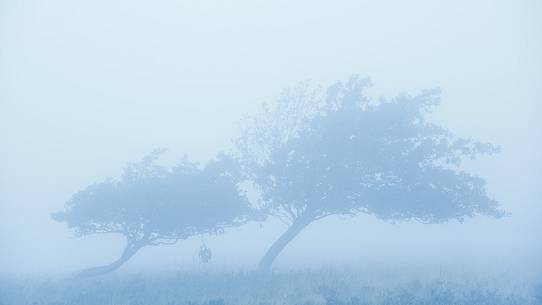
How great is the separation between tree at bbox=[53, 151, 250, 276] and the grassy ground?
4891 millimetres

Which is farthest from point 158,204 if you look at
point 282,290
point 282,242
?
point 282,290

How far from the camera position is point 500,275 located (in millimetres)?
22812

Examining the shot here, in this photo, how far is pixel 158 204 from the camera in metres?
29.0

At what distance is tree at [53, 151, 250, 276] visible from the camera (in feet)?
96.1

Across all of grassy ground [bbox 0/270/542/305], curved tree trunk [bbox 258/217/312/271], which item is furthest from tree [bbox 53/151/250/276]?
grassy ground [bbox 0/270/542/305]

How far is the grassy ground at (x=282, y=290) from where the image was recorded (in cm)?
1602

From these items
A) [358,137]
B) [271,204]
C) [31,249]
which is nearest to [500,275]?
[358,137]

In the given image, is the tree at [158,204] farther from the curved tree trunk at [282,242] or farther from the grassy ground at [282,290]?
the grassy ground at [282,290]

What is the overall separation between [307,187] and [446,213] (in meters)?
7.87

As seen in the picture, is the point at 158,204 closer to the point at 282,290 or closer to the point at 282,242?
the point at 282,242

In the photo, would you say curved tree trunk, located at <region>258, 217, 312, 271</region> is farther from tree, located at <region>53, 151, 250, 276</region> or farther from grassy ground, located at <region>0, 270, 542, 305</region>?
grassy ground, located at <region>0, 270, 542, 305</region>

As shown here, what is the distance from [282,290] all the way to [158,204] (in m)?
12.8

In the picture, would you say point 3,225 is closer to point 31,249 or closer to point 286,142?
point 31,249

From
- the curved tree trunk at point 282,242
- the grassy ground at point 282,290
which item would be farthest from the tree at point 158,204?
the grassy ground at point 282,290
